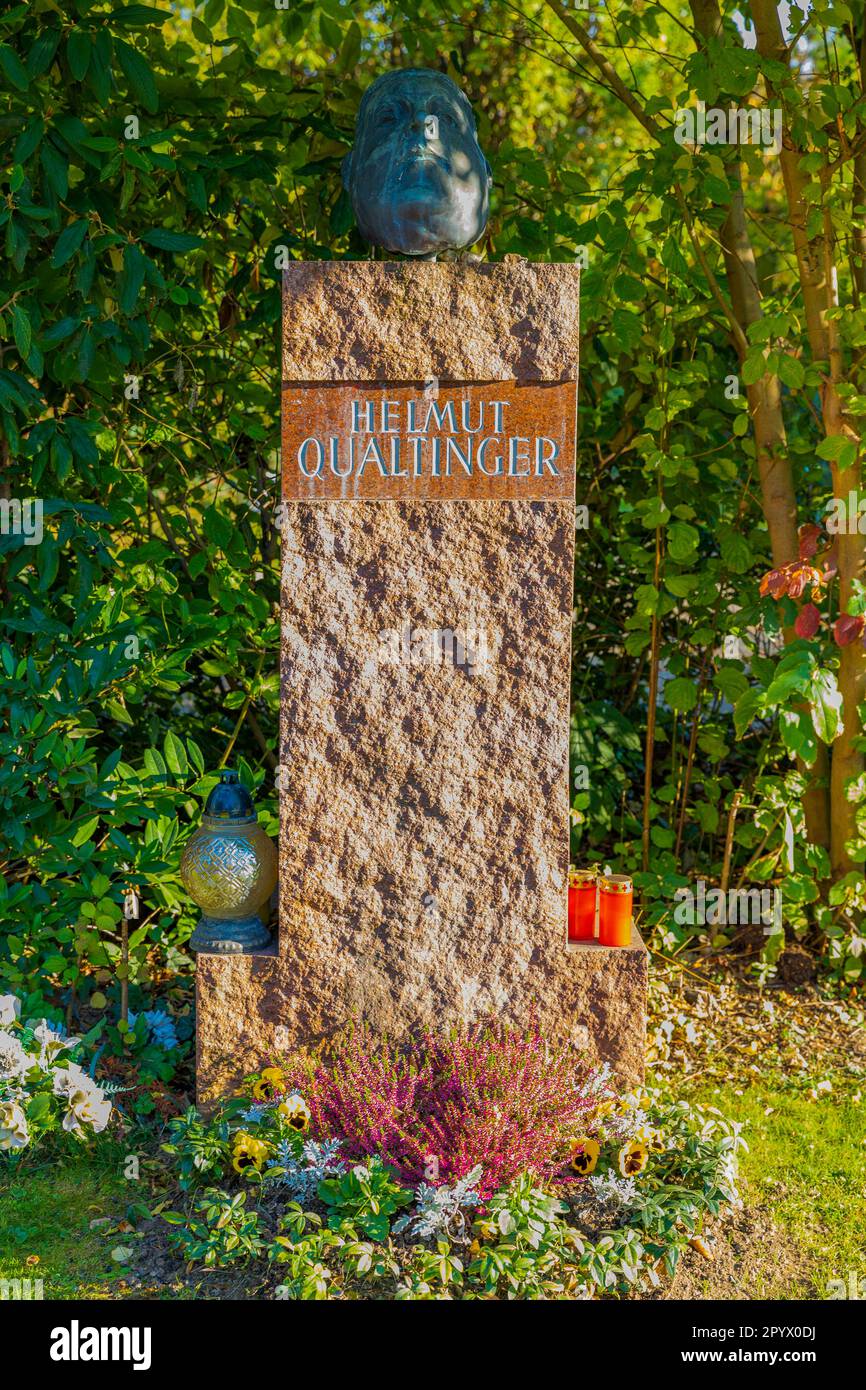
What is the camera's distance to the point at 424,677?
118 inches

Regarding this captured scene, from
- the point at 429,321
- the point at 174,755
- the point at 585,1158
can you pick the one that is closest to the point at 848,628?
the point at 429,321

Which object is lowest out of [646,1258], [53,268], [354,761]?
[646,1258]

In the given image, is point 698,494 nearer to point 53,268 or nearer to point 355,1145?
point 53,268

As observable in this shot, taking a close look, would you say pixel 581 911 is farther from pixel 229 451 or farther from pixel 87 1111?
pixel 229 451

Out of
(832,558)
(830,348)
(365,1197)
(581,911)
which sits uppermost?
(830,348)

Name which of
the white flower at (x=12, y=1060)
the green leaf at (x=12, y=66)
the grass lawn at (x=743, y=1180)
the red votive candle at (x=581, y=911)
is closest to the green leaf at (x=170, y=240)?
the green leaf at (x=12, y=66)

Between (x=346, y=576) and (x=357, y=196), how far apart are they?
86cm

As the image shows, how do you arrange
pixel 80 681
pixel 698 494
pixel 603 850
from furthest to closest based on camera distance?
pixel 603 850 < pixel 698 494 < pixel 80 681

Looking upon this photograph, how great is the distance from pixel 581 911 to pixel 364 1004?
58 centimetres

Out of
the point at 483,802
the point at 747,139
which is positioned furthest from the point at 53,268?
the point at 747,139

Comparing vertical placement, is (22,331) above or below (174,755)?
above

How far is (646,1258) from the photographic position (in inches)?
105

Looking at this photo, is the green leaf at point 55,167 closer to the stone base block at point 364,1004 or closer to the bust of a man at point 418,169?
the bust of a man at point 418,169

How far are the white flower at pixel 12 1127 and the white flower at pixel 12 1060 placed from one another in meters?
0.09
